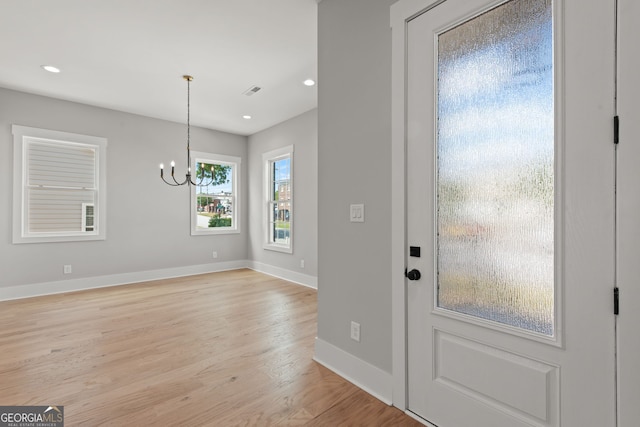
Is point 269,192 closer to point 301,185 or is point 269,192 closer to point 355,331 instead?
point 301,185

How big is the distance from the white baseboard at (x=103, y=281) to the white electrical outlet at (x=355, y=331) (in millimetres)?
4508

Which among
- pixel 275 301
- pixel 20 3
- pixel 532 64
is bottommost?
pixel 275 301

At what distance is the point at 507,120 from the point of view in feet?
4.58

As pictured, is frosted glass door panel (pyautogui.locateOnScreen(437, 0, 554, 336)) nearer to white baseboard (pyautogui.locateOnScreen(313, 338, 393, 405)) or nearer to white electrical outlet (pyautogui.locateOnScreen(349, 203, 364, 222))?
white electrical outlet (pyautogui.locateOnScreen(349, 203, 364, 222))

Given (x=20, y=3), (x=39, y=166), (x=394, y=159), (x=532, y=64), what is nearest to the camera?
(x=532, y=64)

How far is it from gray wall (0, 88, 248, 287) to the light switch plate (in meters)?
4.51

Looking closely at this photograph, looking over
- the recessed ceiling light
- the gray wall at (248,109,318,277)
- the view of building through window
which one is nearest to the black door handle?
the gray wall at (248,109,318,277)

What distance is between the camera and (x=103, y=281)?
15.9ft

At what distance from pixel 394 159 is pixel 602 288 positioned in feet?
3.63

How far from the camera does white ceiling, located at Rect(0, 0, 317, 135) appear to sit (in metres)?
2.52

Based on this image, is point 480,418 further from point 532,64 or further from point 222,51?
point 222,51

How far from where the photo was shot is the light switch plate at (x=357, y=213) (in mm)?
2072

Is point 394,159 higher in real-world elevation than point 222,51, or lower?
lower

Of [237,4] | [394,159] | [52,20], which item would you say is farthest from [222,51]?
[394,159]
